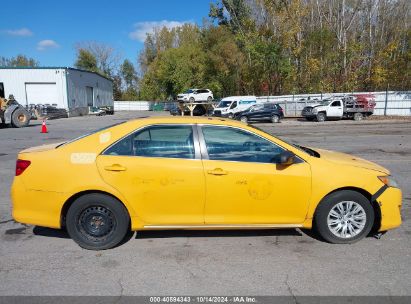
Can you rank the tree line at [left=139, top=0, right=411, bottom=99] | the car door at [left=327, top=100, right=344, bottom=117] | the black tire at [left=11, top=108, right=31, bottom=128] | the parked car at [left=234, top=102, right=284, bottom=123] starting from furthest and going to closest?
the tree line at [left=139, top=0, right=411, bottom=99]
the car door at [left=327, top=100, right=344, bottom=117]
the parked car at [left=234, top=102, right=284, bottom=123]
the black tire at [left=11, top=108, right=31, bottom=128]

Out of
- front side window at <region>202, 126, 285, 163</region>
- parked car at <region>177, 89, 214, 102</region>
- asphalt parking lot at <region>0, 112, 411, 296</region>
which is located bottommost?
asphalt parking lot at <region>0, 112, 411, 296</region>

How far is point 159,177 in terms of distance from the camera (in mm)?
3941

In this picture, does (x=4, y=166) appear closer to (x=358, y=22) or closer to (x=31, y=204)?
(x=31, y=204)

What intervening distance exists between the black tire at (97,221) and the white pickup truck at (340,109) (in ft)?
86.8

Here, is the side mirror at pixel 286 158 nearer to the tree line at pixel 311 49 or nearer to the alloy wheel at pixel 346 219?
the alloy wheel at pixel 346 219

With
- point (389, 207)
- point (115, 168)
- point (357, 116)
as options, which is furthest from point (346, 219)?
point (357, 116)

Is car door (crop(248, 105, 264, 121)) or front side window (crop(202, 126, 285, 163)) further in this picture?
car door (crop(248, 105, 264, 121))

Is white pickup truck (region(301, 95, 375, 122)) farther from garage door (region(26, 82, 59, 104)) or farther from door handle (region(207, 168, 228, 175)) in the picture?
garage door (region(26, 82, 59, 104))

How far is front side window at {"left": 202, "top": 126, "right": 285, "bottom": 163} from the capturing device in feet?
13.3

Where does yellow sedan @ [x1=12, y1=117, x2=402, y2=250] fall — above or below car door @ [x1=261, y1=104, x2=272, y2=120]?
below

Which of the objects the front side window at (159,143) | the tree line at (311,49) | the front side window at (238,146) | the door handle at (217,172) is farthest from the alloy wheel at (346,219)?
the tree line at (311,49)

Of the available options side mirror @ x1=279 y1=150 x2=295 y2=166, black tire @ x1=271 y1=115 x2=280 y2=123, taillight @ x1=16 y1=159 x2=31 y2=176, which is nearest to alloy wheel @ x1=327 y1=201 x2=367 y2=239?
side mirror @ x1=279 y1=150 x2=295 y2=166

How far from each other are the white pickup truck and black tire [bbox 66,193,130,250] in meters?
26.5

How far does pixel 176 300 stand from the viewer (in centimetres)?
308
